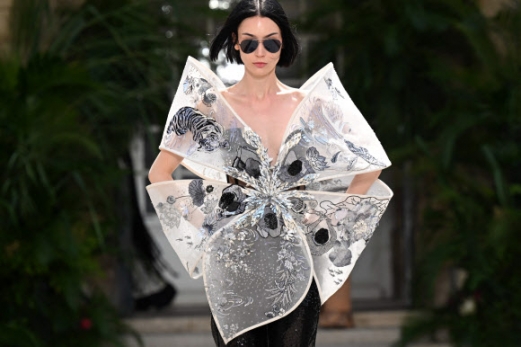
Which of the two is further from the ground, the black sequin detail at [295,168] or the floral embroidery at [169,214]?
the black sequin detail at [295,168]

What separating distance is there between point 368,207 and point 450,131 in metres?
2.98

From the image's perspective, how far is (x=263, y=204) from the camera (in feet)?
8.46

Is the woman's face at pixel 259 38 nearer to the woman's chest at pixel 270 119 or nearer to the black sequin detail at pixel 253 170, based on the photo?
the woman's chest at pixel 270 119

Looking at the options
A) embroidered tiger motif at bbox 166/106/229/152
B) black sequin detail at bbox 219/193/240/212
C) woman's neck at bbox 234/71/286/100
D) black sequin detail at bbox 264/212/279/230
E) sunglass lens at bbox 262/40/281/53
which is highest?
sunglass lens at bbox 262/40/281/53

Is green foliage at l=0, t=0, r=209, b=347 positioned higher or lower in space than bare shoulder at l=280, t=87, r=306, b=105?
lower

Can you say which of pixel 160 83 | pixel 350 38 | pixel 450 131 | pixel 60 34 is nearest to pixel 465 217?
pixel 450 131

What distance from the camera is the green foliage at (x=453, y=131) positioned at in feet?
17.9

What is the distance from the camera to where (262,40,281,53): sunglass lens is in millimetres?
2588

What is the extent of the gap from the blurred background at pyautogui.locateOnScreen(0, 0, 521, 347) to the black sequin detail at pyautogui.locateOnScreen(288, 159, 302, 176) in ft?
8.52

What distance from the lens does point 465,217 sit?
548 cm

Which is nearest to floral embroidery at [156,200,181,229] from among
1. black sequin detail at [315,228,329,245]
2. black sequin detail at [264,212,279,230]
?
black sequin detail at [264,212,279,230]

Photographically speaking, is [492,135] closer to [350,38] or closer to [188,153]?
[350,38]

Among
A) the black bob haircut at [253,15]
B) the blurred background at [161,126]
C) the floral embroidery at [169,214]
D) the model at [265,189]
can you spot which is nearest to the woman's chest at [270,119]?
the model at [265,189]

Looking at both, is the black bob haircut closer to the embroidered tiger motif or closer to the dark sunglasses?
the dark sunglasses
